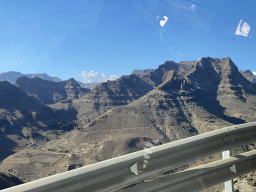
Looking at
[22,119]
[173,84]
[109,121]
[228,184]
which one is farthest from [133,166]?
[173,84]

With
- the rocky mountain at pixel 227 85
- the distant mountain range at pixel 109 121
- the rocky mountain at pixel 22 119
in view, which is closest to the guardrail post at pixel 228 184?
the distant mountain range at pixel 109 121

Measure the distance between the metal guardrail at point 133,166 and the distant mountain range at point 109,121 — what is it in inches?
1785

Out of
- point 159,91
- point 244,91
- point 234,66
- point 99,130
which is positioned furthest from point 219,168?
point 234,66

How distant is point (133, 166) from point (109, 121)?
79141 mm

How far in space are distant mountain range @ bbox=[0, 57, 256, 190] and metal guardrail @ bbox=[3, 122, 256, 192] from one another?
4534 cm

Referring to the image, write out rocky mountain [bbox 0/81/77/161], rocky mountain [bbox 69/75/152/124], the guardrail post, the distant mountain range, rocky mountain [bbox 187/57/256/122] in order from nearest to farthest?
the guardrail post → the distant mountain range → rocky mountain [bbox 0/81/77/161] → rocky mountain [bbox 187/57/256/122] → rocky mountain [bbox 69/75/152/124]

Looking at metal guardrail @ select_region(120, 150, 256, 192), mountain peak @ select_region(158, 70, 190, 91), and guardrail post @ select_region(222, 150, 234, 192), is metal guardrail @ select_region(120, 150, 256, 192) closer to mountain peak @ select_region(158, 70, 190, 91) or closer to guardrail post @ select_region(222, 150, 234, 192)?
guardrail post @ select_region(222, 150, 234, 192)

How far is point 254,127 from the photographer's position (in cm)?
321

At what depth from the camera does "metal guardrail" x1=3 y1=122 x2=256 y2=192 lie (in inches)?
74.3

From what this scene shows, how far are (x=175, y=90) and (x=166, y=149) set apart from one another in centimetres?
11178

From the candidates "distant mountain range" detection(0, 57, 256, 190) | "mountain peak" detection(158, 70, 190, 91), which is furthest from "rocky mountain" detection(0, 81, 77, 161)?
"mountain peak" detection(158, 70, 190, 91)

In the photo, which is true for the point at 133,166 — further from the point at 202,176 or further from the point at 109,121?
the point at 109,121

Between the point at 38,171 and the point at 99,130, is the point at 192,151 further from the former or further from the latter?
the point at 99,130

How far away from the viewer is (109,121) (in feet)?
263
